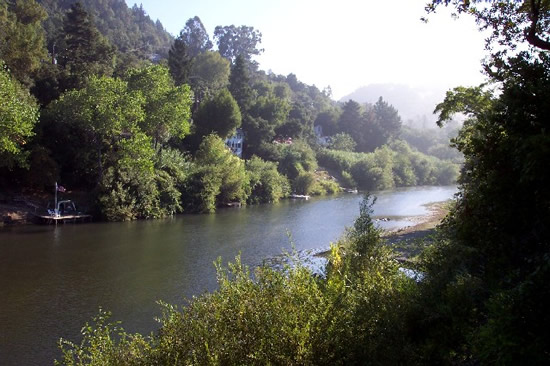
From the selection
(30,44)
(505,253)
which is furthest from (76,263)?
(30,44)

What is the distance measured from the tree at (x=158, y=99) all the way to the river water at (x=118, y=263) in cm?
911

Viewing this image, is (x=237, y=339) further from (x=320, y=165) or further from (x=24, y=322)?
(x=320, y=165)

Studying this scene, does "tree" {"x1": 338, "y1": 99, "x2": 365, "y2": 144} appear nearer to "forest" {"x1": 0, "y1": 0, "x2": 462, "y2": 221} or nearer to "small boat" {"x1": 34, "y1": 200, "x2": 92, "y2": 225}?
"forest" {"x1": 0, "y1": 0, "x2": 462, "y2": 221}

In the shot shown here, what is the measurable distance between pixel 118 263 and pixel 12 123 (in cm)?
1335

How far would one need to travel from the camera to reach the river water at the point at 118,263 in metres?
15.2

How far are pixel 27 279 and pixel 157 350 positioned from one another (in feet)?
50.5

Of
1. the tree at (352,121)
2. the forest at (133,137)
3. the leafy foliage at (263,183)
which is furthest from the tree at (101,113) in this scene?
the tree at (352,121)

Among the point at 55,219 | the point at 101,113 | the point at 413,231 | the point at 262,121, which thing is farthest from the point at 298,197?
the point at 55,219

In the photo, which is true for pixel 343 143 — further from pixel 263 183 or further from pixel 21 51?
pixel 21 51

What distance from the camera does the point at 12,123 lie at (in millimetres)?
29406

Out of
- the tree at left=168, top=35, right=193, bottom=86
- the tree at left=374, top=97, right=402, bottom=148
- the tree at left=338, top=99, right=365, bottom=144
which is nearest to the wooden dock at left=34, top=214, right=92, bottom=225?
the tree at left=168, top=35, right=193, bottom=86

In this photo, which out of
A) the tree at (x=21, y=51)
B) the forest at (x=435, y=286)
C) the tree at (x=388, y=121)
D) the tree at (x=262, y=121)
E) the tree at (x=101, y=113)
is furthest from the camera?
the tree at (x=388, y=121)

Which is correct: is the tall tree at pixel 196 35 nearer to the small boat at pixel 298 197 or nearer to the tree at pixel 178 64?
the tree at pixel 178 64

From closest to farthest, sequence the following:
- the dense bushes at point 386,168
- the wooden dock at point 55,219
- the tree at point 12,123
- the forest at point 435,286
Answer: the forest at point 435,286, the tree at point 12,123, the wooden dock at point 55,219, the dense bushes at point 386,168
